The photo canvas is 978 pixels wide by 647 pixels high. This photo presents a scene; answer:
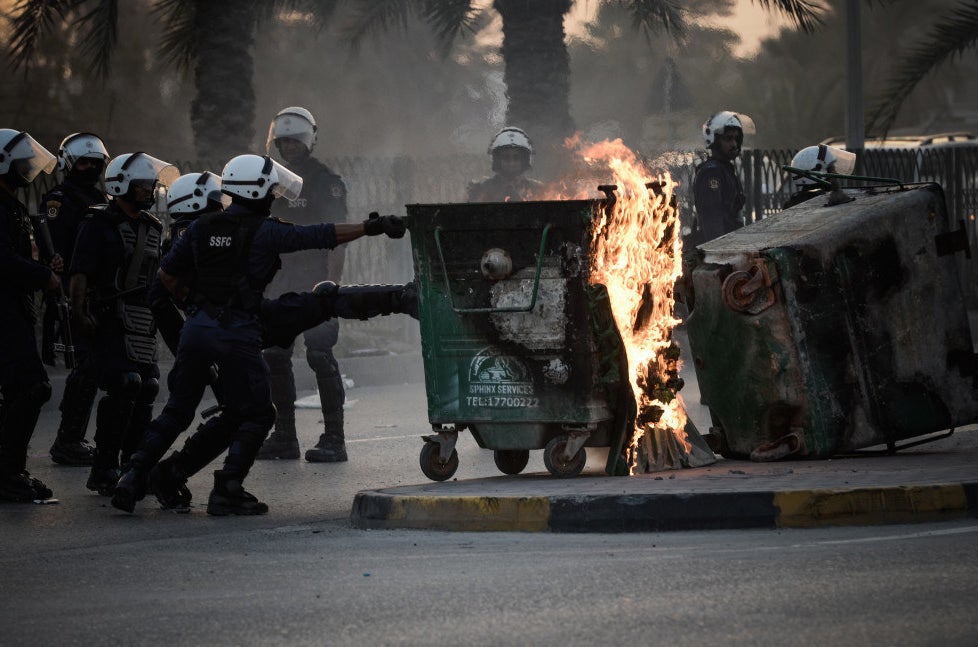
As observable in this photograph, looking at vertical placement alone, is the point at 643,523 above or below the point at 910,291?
below

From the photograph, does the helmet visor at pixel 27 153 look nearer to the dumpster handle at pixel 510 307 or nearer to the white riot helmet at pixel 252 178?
the white riot helmet at pixel 252 178

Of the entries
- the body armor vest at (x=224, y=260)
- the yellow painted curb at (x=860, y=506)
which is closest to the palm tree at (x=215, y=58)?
the body armor vest at (x=224, y=260)

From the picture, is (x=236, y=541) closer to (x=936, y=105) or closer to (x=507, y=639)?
(x=507, y=639)

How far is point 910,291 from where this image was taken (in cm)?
827

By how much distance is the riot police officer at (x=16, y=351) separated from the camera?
852 cm

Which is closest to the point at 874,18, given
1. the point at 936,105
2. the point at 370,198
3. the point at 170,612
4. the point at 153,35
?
the point at 936,105

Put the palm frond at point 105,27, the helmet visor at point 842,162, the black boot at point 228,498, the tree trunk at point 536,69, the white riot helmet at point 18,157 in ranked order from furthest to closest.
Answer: the tree trunk at point 536,69 → the palm frond at point 105,27 → the helmet visor at point 842,162 → the white riot helmet at point 18,157 → the black boot at point 228,498

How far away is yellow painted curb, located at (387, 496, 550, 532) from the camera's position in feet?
22.8

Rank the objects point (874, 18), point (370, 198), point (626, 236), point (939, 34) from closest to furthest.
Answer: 1. point (626, 236)
2. point (370, 198)
3. point (939, 34)
4. point (874, 18)

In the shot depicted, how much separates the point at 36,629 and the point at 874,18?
5064cm

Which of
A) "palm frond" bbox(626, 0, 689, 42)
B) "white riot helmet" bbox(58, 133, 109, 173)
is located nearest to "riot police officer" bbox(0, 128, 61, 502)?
"white riot helmet" bbox(58, 133, 109, 173)

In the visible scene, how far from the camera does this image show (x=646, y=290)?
7891 millimetres

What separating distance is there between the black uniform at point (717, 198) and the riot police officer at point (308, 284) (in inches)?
102

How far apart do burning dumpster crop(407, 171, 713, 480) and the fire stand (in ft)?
0.06
